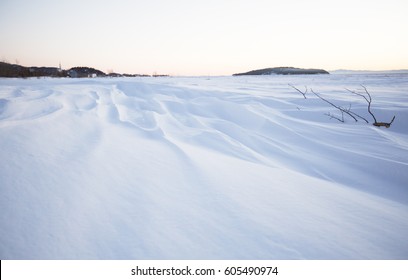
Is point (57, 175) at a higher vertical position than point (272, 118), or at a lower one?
lower

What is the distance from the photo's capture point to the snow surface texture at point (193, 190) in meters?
0.75

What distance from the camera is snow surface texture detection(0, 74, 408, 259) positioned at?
0.75 metres

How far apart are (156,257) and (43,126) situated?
1.51 metres

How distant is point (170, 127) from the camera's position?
2.05 m

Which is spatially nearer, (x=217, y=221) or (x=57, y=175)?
(x=217, y=221)

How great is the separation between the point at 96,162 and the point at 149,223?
589mm

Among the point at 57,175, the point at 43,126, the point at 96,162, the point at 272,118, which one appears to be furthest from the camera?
the point at 272,118

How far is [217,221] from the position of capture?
2.80 feet

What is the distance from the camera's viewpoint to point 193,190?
1054 mm

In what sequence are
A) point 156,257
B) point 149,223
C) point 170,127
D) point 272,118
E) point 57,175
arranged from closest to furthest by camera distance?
1. point 156,257
2. point 149,223
3. point 57,175
4. point 170,127
5. point 272,118
